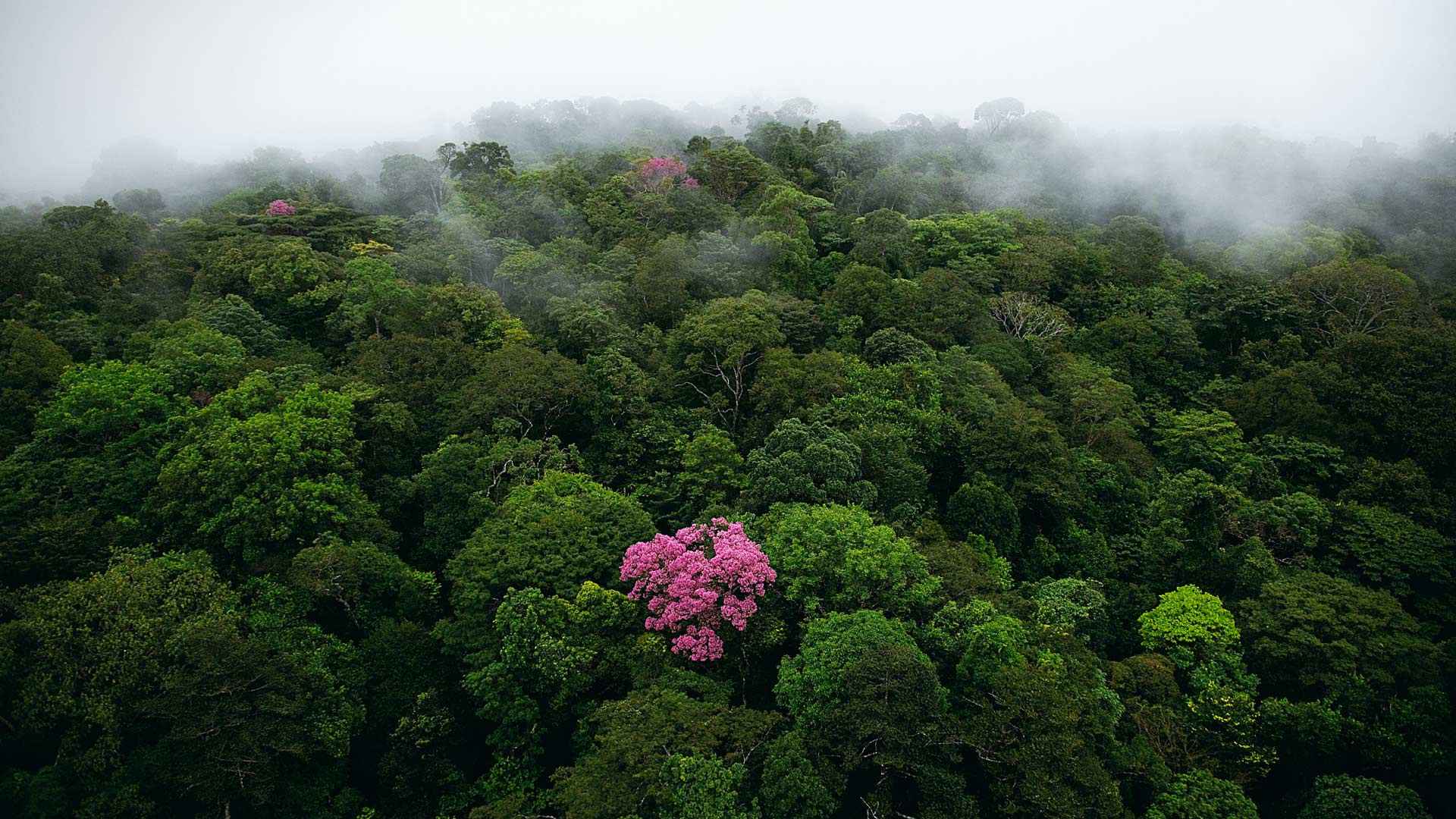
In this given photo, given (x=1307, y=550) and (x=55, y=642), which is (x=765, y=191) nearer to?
(x=1307, y=550)

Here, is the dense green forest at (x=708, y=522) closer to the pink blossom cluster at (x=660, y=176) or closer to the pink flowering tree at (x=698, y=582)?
the pink flowering tree at (x=698, y=582)

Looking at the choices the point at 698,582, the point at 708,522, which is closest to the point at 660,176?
the point at 708,522

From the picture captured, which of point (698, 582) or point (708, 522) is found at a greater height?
point (698, 582)

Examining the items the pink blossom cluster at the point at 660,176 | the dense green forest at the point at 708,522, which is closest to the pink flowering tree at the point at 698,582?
the dense green forest at the point at 708,522

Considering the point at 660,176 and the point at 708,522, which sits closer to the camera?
the point at 708,522

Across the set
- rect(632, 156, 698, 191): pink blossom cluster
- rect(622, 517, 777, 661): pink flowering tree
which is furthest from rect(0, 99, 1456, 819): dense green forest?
rect(632, 156, 698, 191): pink blossom cluster

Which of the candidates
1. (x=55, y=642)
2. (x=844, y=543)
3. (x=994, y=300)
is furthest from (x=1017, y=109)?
(x=55, y=642)

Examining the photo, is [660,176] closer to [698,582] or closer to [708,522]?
[708,522]
